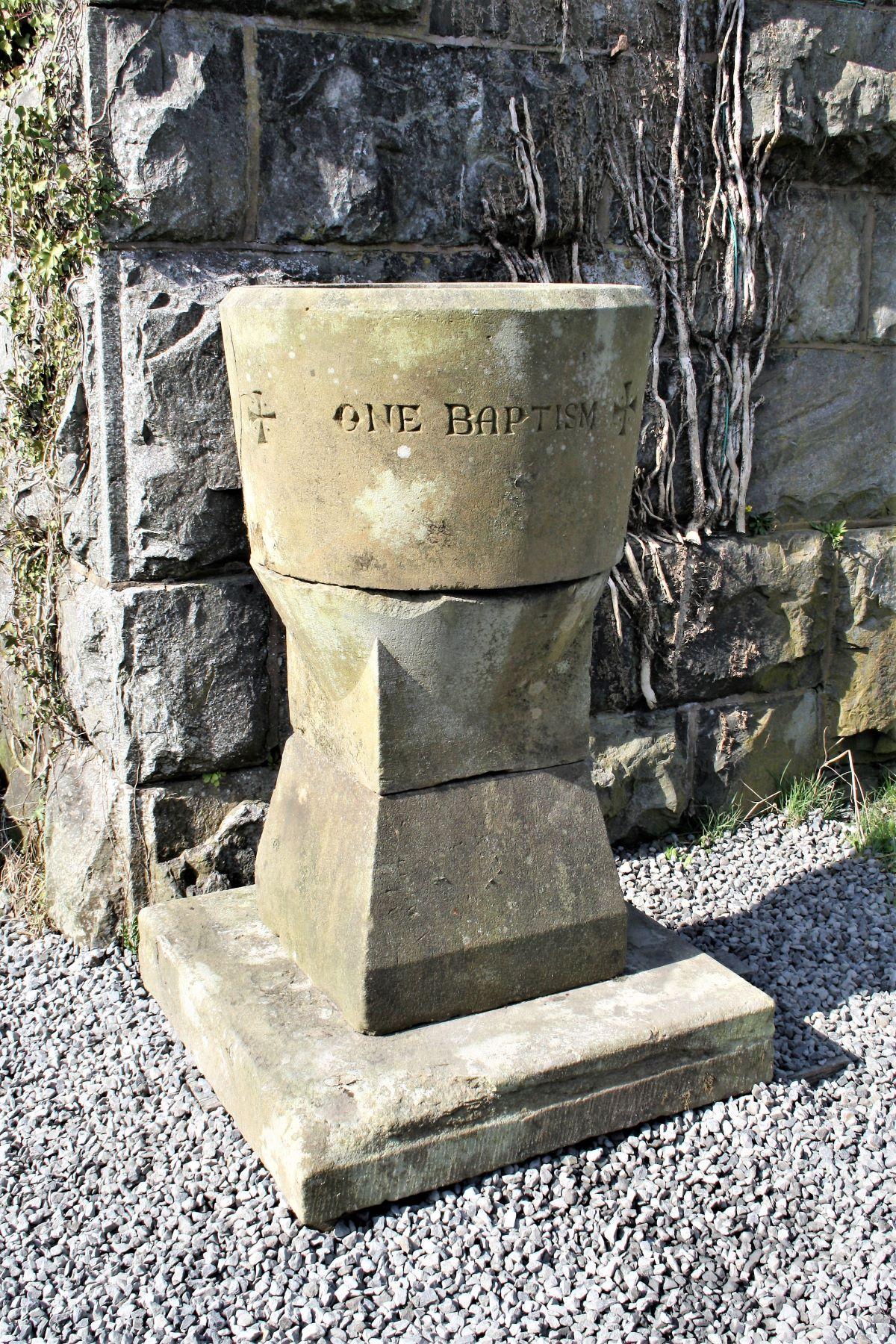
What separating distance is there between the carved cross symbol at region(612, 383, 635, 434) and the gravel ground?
136cm

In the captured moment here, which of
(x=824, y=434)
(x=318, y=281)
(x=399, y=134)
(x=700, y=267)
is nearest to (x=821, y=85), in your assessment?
(x=700, y=267)

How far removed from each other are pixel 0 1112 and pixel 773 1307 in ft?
5.00

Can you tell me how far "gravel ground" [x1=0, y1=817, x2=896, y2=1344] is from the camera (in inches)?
81.1

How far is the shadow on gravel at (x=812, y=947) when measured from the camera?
280 centimetres

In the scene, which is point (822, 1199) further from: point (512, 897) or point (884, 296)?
point (884, 296)

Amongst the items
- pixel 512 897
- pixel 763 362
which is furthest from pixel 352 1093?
pixel 763 362

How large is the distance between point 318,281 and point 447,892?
145 cm

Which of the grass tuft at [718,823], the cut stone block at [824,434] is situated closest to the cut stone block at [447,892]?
the grass tuft at [718,823]

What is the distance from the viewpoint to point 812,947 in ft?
10.5

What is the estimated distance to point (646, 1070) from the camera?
2.46m

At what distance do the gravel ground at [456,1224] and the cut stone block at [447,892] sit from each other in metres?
0.34

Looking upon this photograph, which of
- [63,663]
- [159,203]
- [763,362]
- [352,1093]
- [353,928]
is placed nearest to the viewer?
[352,1093]

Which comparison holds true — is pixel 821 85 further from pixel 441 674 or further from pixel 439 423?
pixel 441 674

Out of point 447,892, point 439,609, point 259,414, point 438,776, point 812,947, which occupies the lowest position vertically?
point 812,947
